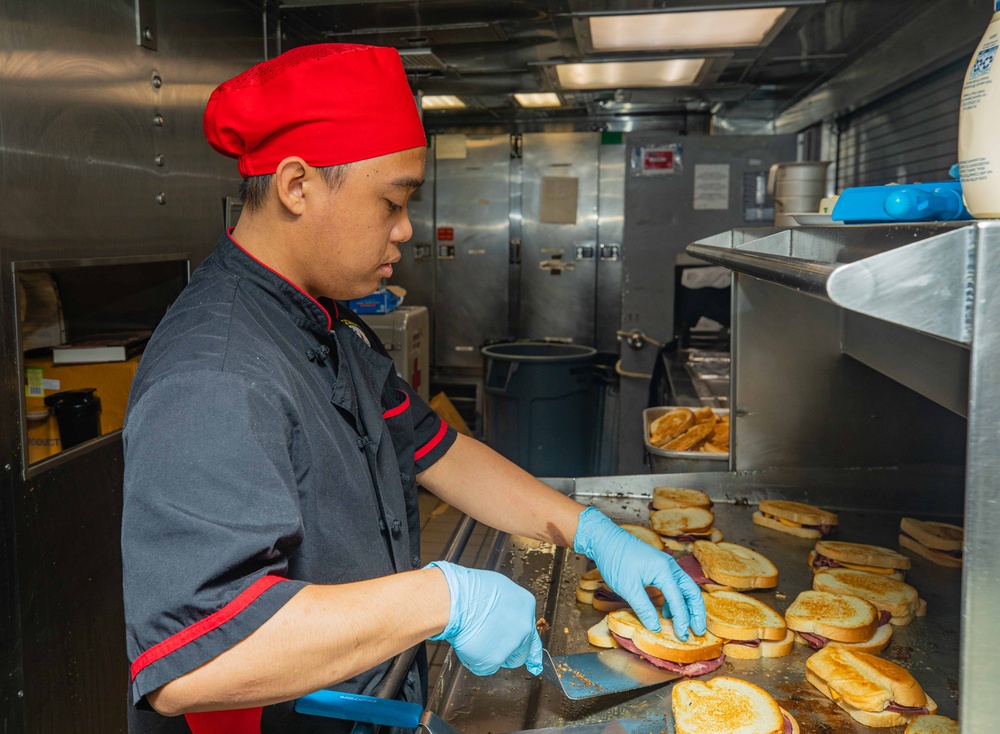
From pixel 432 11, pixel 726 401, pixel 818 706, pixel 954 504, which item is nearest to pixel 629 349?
pixel 726 401

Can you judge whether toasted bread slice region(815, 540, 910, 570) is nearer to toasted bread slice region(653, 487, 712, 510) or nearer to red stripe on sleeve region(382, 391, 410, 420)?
toasted bread slice region(653, 487, 712, 510)

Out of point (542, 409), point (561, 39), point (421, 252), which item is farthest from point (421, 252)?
point (561, 39)

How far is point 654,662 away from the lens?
1474 mm

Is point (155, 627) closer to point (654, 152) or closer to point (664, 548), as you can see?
point (664, 548)

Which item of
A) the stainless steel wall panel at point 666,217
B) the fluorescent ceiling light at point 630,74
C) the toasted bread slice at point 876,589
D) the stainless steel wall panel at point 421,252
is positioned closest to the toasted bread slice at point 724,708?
the toasted bread slice at point 876,589

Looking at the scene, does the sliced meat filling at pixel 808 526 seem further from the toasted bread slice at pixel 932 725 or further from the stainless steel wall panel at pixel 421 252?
the stainless steel wall panel at pixel 421 252

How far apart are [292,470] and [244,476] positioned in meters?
0.12

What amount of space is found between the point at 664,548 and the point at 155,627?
1284 mm

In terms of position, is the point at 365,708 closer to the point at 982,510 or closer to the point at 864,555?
the point at 982,510

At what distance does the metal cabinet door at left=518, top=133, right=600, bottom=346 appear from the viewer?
6812 millimetres

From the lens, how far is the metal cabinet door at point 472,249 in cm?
692

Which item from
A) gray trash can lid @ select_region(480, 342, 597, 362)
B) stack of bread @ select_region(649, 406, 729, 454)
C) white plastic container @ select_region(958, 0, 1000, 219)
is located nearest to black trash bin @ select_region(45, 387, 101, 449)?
stack of bread @ select_region(649, 406, 729, 454)

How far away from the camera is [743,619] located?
5.13 feet

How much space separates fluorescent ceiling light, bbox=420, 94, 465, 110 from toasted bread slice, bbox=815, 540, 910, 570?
4.81 metres
